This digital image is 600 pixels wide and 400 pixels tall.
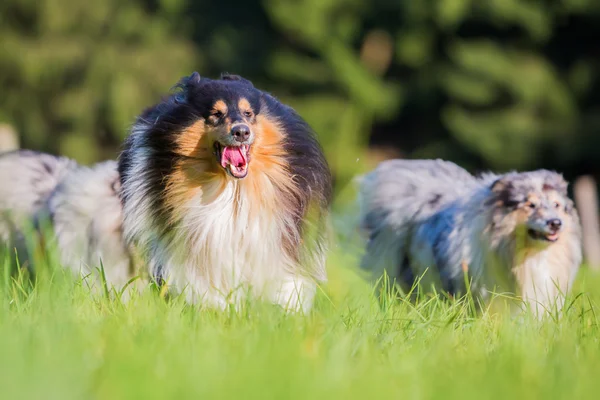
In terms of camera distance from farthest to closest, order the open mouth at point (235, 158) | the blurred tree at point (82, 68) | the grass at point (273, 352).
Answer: the blurred tree at point (82, 68), the open mouth at point (235, 158), the grass at point (273, 352)

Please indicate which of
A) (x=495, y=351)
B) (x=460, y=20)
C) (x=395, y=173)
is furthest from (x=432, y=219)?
(x=460, y=20)

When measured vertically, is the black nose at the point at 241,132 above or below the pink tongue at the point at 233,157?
above

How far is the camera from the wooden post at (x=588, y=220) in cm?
1146

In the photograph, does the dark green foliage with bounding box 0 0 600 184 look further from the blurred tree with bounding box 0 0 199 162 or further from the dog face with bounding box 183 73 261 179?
the dog face with bounding box 183 73 261 179

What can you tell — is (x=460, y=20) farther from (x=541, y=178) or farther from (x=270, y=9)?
(x=541, y=178)

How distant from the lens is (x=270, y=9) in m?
19.3

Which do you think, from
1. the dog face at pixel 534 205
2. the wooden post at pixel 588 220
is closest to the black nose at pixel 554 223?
the dog face at pixel 534 205

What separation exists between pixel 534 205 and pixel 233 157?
2272mm

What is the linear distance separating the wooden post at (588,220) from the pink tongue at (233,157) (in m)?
7.37

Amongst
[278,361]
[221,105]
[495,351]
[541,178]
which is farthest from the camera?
[541,178]

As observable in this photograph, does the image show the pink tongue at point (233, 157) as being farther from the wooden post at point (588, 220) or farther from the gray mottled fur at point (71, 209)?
the wooden post at point (588, 220)

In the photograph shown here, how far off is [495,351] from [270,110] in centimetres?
194

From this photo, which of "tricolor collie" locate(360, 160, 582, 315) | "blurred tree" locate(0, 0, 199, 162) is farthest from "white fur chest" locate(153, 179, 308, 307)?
"blurred tree" locate(0, 0, 199, 162)

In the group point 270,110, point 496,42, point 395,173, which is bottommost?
point 395,173
